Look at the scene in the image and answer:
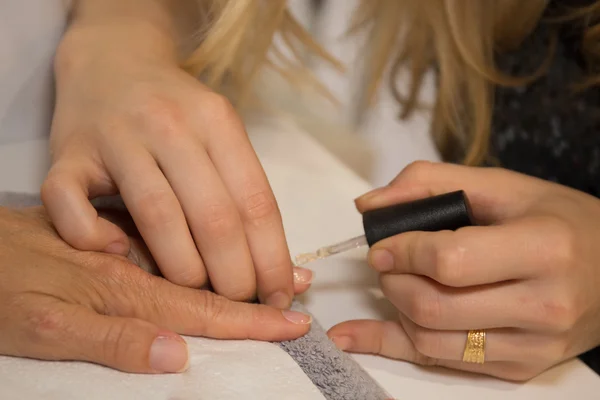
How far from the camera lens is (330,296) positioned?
1.89 feet

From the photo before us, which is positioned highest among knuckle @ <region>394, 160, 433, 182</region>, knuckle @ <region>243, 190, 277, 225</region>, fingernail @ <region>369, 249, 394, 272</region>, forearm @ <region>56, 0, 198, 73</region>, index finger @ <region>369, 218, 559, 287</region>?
forearm @ <region>56, 0, 198, 73</region>

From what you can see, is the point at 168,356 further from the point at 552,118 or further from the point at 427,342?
the point at 552,118

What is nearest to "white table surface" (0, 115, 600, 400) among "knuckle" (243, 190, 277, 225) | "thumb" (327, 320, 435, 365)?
"thumb" (327, 320, 435, 365)

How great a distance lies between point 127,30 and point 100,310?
1.20ft

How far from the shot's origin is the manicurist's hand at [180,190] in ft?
1.56

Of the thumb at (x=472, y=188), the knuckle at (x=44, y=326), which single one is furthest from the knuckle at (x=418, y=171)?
the knuckle at (x=44, y=326)

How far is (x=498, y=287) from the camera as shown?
18.4 inches

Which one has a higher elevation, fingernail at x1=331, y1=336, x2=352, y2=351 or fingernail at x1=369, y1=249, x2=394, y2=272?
fingernail at x1=369, y1=249, x2=394, y2=272

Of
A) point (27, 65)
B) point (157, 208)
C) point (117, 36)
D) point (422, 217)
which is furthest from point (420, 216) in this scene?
point (27, 65)

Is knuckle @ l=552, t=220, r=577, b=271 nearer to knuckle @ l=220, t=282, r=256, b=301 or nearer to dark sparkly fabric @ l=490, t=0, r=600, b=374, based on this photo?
knuckle @ l=220, t=282, r=256, b=301

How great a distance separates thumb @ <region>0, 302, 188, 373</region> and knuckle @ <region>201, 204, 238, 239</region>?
99 millimetres

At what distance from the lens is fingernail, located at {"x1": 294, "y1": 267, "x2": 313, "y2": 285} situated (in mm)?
540

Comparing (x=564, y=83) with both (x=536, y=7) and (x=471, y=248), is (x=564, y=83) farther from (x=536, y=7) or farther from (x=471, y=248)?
(x=471, y=248)

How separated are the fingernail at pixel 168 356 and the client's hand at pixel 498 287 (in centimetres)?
15
